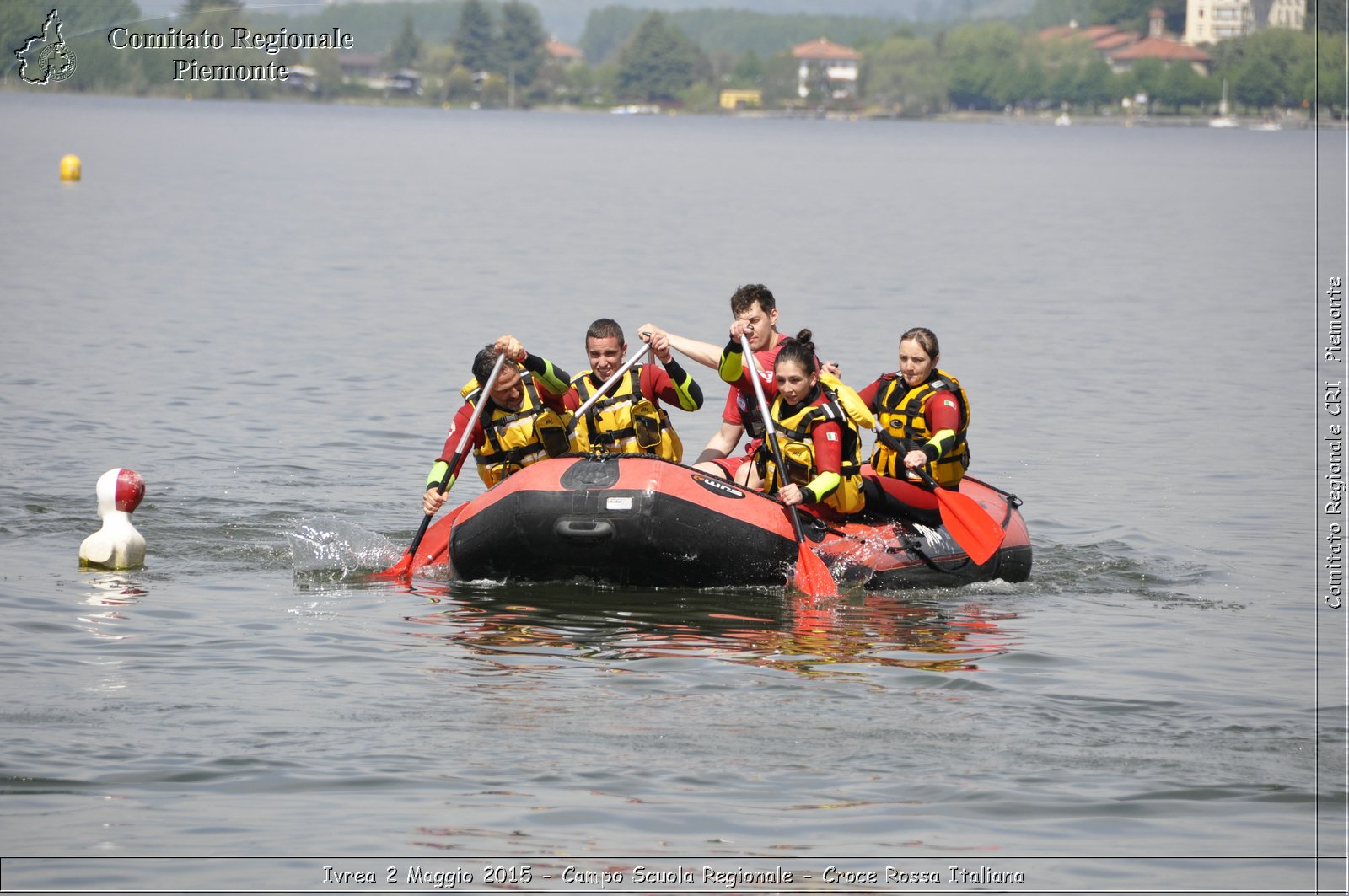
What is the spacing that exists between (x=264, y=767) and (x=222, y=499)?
5.66 metres

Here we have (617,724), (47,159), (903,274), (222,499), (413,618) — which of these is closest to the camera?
(617,724)

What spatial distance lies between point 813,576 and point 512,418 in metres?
1.87

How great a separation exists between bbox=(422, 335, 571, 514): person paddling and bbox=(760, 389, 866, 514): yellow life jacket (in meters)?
1.17

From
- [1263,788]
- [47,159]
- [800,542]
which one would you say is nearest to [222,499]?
[800,542]

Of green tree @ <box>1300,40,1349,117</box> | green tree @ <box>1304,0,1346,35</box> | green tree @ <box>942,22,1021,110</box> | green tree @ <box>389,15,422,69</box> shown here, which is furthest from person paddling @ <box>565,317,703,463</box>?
green tree @ <box>389,15,422,69</box>

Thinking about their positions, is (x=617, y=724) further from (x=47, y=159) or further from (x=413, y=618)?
(x=47, y=159)

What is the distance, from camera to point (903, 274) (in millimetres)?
30516

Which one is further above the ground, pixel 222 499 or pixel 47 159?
pixel 47 159

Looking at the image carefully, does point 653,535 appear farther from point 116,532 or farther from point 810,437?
point 116,532

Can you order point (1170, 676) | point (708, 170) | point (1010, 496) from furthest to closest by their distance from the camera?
point (708, 170) < point (1010, 496) < point (1170, 676)

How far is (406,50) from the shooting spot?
159 metres

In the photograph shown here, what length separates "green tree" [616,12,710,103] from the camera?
6698 inches

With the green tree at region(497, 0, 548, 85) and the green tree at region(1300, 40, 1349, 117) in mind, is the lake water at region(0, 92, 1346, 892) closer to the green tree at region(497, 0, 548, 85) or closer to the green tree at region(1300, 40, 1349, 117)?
the green tree at region(1300, 40, 1349, 117)

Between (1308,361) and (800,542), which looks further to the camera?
(1308,361)
